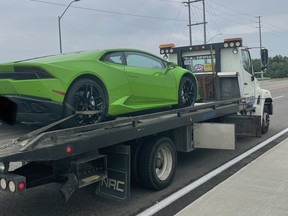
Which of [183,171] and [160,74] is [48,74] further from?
[183,171]

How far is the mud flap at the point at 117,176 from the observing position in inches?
189

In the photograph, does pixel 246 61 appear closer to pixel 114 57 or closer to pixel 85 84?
pixel 114 57

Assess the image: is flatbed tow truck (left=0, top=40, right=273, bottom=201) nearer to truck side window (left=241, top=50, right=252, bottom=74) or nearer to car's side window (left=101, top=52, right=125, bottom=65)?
car's side window (left=101, top=52, right=125, bottom=65)

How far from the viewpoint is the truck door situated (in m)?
9.57

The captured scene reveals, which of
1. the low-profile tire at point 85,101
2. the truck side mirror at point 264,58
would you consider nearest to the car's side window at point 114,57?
the low-profile tire at point 85,101

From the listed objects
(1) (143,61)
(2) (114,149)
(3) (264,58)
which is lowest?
(2) (114,149)

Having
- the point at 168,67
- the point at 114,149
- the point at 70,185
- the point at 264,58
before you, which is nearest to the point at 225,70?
the point at 264,58

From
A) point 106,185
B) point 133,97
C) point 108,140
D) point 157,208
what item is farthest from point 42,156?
point 133,97

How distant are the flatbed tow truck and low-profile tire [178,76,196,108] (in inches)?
12.1

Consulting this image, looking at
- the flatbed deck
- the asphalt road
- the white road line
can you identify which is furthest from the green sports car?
the white road line

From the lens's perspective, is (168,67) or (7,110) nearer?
(7,110)

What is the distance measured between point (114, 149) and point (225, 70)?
539 centimetres

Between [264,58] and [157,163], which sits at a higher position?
[264,58]

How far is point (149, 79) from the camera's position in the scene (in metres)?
6.12
